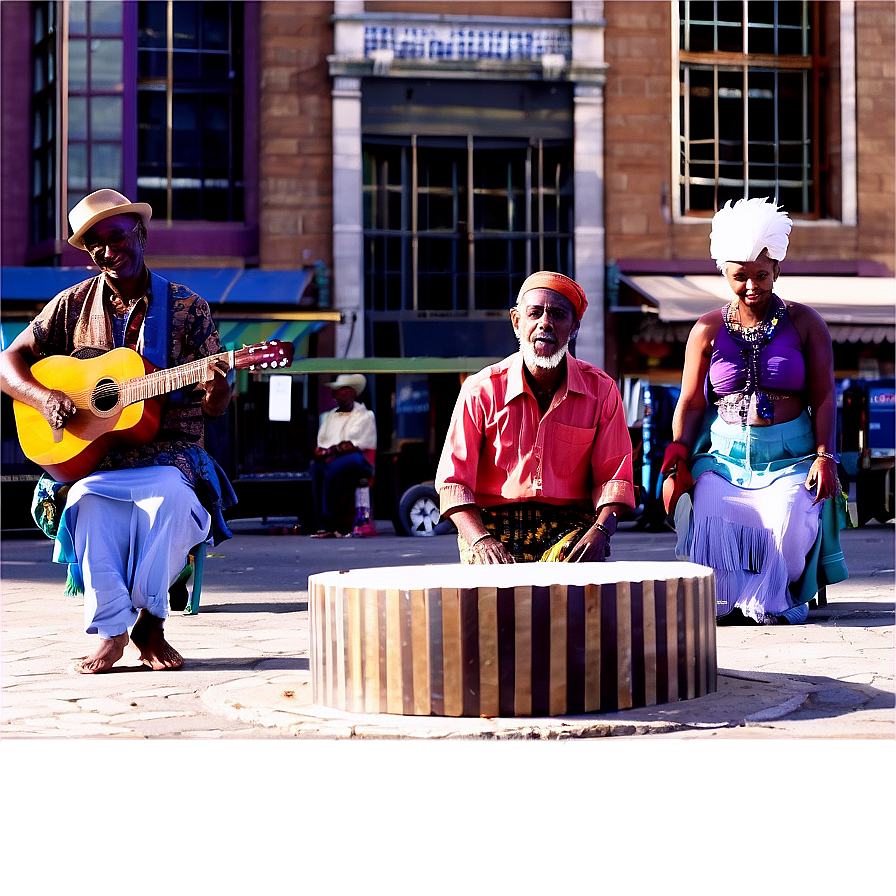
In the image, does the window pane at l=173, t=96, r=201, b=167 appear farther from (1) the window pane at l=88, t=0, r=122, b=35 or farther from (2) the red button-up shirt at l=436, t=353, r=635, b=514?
(2) the red button-up shirt at l=436, t=353, r=635, b=514

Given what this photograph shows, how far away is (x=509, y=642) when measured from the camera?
420cm

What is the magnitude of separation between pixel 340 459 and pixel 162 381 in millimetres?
8805

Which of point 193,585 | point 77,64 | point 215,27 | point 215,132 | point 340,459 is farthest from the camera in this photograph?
point 215,132

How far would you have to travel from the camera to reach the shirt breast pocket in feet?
17.1

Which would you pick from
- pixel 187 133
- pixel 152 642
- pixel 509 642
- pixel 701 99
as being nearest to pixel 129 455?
A: pixel 152 642

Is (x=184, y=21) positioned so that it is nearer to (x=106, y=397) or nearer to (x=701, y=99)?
(x=701, y=99)

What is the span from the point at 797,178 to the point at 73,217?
18055 millimetres

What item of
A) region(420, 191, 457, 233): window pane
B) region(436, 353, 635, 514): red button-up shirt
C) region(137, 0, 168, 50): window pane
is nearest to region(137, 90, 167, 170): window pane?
region(137, 0, 168, 50): window pane

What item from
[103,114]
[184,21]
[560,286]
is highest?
[184,21]

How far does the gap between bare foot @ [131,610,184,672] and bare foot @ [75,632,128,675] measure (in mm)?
167

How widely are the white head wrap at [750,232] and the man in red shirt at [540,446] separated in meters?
1.84

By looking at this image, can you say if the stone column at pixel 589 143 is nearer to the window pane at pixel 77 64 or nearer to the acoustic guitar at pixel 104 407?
the window pane at pixel 77 64

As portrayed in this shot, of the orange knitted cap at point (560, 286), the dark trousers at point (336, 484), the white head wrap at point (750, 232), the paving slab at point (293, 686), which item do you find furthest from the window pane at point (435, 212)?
the orange knitted cap at point (560, 286)

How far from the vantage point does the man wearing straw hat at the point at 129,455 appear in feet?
18.4
